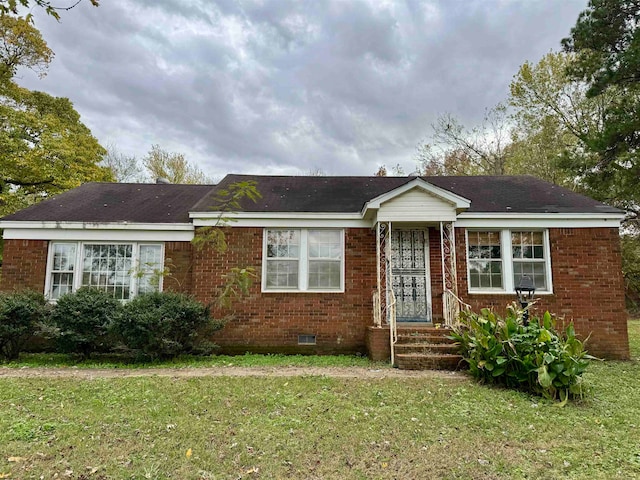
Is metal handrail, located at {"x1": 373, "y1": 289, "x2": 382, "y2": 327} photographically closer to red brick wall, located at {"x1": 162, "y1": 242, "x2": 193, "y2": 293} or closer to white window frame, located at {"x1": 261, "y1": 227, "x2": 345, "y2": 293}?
white window frame, located at {"x1": 261, "y1": 227, "x2": 345, "y2": 293}

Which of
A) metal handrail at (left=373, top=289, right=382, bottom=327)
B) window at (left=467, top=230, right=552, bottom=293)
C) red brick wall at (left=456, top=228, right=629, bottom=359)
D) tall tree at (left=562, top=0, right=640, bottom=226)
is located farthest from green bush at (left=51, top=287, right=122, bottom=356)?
tall tree at (left=562, top=0, right=640, bottom=226)

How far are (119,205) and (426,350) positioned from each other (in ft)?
30.1

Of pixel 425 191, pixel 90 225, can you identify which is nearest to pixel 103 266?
pixel 90 225

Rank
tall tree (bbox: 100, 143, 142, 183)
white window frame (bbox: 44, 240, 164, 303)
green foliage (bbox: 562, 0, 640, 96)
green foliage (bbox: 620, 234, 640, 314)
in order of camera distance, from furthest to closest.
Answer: tall tree (bbox: 100, 143, 142, 183), green foliage (bbox: 620, 234, 640, 314), green foliage (bbox: 562, 0, 640, 96), white window frame (bbox: 44, 240, 164, 303)

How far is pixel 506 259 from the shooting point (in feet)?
30.9

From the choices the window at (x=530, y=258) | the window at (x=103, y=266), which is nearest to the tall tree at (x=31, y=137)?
the window at (x=103, y=266)

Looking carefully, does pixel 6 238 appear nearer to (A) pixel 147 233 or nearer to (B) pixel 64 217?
(B) pixel 64 217

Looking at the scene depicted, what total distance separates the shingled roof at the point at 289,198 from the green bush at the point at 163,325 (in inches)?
101

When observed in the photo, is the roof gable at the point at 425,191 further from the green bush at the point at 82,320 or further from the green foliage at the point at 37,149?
the green foliage at the point at 37,149

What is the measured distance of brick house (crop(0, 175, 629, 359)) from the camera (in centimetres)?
914

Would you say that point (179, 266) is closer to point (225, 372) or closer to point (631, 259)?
point (225, 372)

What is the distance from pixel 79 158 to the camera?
17875mm

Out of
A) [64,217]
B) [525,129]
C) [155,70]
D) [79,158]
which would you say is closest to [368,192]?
[64,217]

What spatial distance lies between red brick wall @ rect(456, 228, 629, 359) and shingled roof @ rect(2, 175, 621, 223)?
768mm
